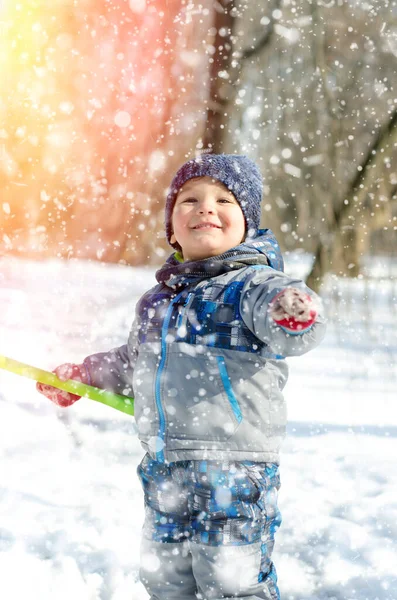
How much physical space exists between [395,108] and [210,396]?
89.0 inches

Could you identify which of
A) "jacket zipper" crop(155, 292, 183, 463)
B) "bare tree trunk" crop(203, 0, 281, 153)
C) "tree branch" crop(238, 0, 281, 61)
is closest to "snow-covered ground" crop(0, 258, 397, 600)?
"jacket zipper" crop(155, 292, 183, 463)

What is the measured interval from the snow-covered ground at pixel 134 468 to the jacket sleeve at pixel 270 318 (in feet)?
3.61

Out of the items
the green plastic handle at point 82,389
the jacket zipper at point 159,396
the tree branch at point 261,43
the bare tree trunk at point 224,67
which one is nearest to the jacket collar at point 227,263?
the jacket zipper at point 159,396

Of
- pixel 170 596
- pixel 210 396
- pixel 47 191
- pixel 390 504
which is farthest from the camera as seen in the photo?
pixel 47 191

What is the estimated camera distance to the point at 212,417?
4.91 ft

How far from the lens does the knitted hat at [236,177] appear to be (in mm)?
1743

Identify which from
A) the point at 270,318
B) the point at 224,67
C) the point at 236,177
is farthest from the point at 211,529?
the point at 224,67

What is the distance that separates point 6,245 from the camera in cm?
539

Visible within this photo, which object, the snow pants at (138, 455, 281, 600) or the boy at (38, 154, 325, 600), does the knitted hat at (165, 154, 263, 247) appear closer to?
the boy at (38, 154, 325, 600)

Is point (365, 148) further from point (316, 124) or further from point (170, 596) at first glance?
point (170, 596)

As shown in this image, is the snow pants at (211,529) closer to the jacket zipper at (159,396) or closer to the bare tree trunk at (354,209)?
the jacket zipper at (159,396)

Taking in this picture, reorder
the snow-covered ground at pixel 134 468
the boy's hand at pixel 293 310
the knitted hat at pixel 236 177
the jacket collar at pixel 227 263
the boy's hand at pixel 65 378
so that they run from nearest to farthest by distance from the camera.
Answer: the boy's hand at pixel 293 310 → the jacket collar at pixel 227 263 → the knitted hat at pixel 236 177 → the boy's hand at pixel 65 378 → the snow-covered ground at pixel 134 468

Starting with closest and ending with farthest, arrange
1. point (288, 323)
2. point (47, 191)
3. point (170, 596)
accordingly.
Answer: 1. point (288, 323)
2. point (170, 596)
3. point (47, 191)

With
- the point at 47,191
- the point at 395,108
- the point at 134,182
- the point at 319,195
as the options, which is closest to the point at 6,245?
the point at 47,191
